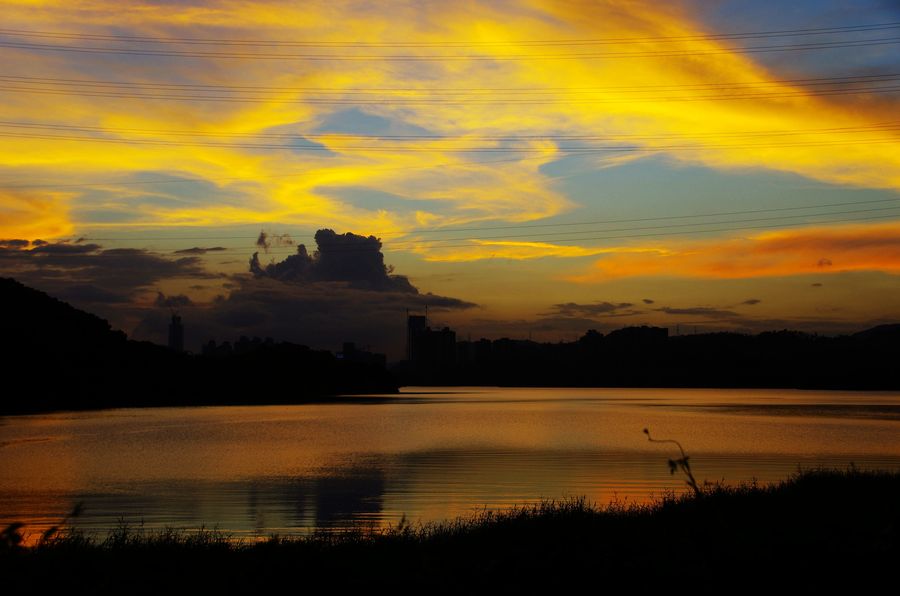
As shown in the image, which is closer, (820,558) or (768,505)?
(820,558)

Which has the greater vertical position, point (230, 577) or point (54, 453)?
point (230, 577)

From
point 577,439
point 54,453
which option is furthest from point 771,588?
point 577,439

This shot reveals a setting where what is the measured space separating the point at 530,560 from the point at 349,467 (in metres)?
50.3

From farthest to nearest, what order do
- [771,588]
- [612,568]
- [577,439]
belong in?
[577,439] < [612,568] < [771,588]

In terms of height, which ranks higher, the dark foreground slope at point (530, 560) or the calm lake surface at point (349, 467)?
the dark foreground slope at point (530, 560)

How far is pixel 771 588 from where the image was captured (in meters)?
15.0

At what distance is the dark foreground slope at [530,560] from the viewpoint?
1588 centimetres

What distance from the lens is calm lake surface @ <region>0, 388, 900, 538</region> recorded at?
42344 mm

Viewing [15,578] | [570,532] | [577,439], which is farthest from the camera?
[577,439]

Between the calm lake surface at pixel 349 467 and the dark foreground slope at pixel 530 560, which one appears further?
the calm lake surface at pixel 349 467

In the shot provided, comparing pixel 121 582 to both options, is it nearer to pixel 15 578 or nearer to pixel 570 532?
pixel 15 578

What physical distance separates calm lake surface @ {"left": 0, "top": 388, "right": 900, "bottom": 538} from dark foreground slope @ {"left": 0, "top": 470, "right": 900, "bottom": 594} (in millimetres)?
13207

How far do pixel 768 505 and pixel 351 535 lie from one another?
13.4m

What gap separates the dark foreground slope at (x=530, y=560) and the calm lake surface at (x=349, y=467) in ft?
43.3
